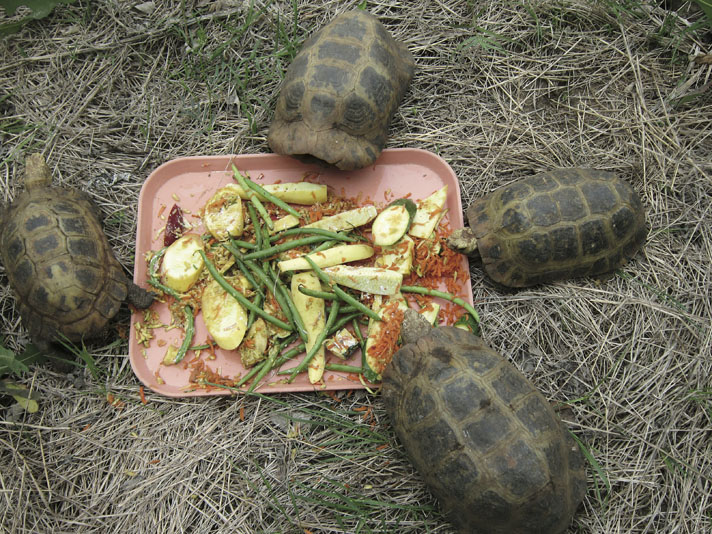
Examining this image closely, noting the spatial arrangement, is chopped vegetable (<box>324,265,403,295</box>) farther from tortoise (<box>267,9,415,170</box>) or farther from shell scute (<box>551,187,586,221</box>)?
shell scute (<box>551,187,586,221</box>)

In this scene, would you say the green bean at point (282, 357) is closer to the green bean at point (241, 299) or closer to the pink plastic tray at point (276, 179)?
the green bean at point (241, 299)

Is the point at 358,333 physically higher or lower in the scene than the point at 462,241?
lower

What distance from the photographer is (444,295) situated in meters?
3.04

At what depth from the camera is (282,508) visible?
9.34ft

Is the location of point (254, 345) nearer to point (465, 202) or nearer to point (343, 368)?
point (343, 368)

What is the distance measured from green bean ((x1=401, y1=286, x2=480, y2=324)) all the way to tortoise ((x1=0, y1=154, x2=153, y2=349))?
5.07 feet

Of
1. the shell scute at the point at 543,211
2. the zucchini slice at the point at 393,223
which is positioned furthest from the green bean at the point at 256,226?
the shell scute at the point at 543,211

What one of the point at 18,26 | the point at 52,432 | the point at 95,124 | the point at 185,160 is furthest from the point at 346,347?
the point at 18,26

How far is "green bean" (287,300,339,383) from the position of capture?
2.94m

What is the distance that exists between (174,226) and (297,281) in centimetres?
88

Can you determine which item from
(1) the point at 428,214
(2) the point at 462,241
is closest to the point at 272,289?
(1) the point at 428,214

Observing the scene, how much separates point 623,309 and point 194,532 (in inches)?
110

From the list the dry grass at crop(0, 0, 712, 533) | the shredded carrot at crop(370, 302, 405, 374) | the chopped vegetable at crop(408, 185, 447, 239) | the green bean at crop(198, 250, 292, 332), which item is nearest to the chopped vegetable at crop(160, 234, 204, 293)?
the green bean at crop(198, 250, 292, 332)

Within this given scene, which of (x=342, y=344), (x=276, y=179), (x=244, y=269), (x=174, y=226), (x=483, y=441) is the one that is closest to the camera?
(x=483, y=441)
